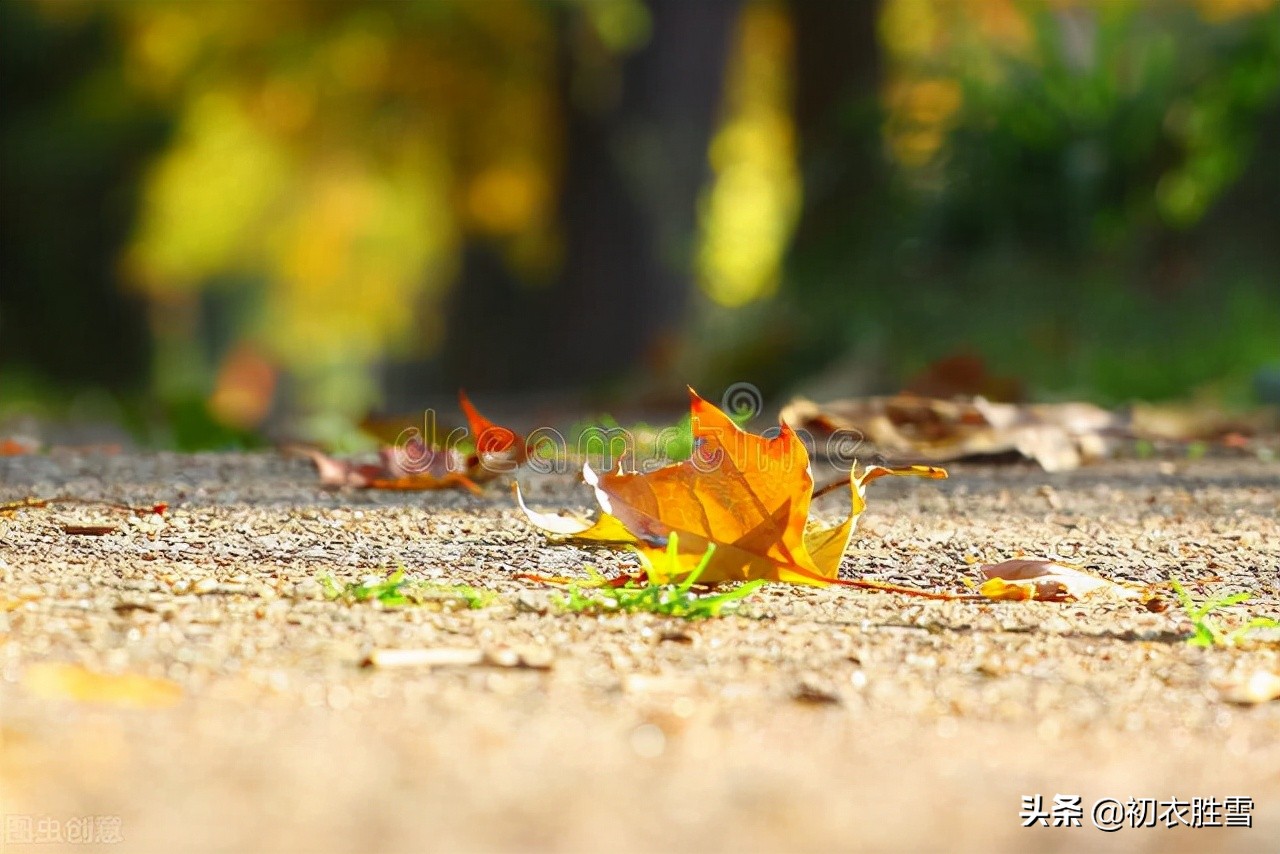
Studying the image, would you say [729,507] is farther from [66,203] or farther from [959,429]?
[66,203]

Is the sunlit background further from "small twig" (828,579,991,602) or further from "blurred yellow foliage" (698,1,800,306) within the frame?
"small twig" (828,579,991,602)

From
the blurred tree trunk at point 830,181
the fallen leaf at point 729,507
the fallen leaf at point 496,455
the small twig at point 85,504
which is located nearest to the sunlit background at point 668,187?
the blurred tree trunk at point 830,181

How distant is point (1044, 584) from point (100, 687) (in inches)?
41.6

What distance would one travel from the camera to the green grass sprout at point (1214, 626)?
60.8 inches

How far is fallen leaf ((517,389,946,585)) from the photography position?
1712 mm

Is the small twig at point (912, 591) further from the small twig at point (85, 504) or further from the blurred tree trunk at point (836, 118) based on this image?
the blurred tree trunk at point (836, 118)

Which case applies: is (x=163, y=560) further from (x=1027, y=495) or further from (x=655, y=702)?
(x=1027, y=495)

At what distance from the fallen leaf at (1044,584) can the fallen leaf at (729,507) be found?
0.51 feet

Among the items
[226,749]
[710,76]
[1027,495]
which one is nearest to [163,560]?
[226,749]

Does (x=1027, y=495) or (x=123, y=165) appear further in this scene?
(x=123, y=165)

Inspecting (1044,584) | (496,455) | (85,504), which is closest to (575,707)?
(1044,584)

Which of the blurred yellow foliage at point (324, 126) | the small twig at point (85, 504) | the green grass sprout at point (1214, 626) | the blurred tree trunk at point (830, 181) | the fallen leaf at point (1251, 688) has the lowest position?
the fallen leaf at point (1251, 688)

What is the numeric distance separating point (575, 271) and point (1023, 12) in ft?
11.3

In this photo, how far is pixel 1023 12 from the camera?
22.5 ft
